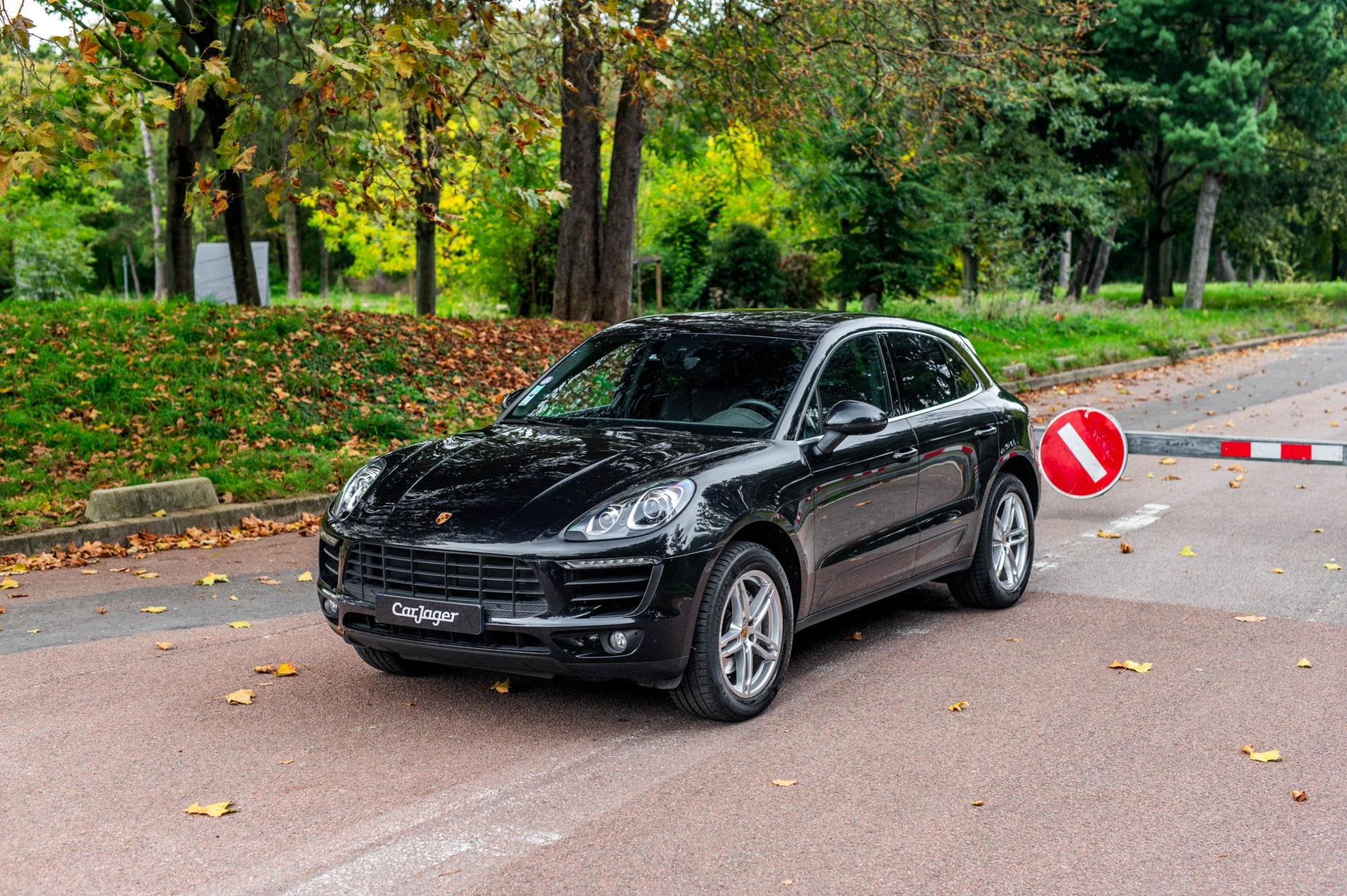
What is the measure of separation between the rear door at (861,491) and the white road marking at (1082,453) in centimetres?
371

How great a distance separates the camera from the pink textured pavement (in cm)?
398

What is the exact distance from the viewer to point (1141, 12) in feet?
121

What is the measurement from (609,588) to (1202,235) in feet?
130

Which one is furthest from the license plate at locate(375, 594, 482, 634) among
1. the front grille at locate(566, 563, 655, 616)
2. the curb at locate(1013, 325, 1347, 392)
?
the curb at locate(1013, 325, 1347, 392)

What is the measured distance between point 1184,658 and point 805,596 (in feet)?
6.59

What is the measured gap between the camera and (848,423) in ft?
19.0

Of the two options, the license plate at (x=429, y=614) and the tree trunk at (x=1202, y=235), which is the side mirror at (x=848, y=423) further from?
the tree trunk at (x=1202, y=235)

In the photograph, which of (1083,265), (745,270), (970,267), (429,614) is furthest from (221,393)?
(1083,265)

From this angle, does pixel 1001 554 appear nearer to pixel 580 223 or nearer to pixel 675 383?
pixel 675 383

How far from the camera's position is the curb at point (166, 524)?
909 cm

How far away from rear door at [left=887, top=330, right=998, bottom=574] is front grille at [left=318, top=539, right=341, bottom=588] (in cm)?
280

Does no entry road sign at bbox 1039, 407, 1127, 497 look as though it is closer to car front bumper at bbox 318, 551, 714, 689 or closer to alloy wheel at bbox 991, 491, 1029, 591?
alloy wheel at bbox 991, 491, 1029, 591

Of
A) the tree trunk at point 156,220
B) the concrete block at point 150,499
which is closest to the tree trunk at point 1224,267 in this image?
the tree trunk at point 156,220

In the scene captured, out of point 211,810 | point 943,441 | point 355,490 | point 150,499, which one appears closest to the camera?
point 211,810
